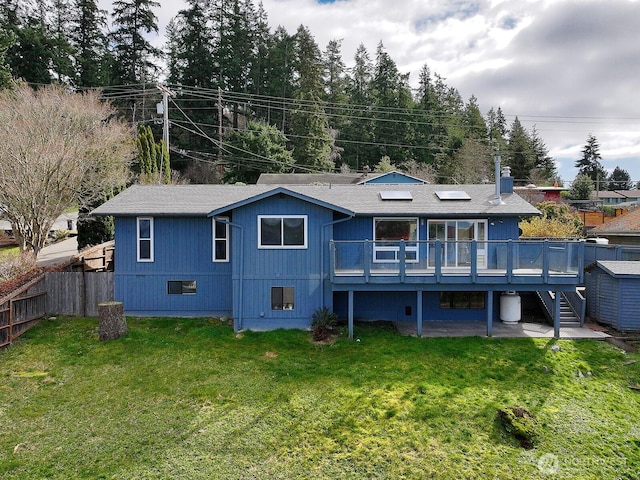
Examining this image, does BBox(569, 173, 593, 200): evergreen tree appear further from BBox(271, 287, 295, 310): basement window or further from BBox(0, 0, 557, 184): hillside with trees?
BBox(271, 287, 295, 310): basement window

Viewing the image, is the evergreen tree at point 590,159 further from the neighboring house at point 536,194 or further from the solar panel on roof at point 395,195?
the solar panel on roof at point 395,195

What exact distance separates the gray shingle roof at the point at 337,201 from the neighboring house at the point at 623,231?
10759 millimetres

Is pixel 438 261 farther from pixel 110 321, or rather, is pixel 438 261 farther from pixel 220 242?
pixel 110 321

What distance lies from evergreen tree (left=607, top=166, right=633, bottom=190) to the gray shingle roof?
77.0m

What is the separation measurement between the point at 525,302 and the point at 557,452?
811cm

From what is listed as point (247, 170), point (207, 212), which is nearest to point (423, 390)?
point (207, 212)

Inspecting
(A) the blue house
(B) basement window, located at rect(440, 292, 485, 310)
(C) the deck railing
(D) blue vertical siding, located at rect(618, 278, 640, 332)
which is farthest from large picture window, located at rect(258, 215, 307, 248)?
(D) blue vertical siding, located at rect(618, 278, 640, 332)

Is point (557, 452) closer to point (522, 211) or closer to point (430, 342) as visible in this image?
point (430, 342)

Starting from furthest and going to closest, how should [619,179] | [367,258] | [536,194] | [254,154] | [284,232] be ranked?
[619,179], [536,194], [254,154], [284,232], [367,258]

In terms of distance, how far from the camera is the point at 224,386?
9828mm

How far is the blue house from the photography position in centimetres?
1252

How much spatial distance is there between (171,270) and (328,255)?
18.0 ft

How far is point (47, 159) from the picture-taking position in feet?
57.7

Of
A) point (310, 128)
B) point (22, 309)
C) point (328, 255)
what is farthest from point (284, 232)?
point (310, 128)
